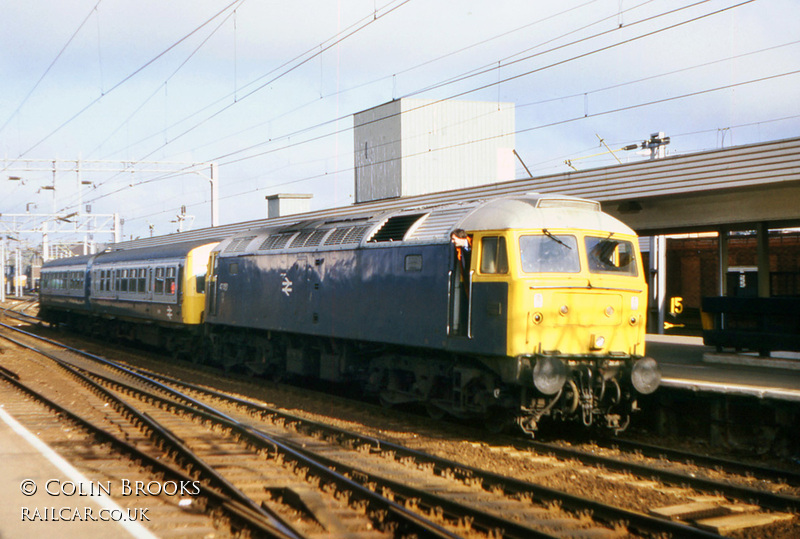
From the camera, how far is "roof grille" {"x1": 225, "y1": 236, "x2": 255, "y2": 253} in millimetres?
17000

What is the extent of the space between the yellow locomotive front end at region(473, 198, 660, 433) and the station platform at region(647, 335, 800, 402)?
41.2 inches

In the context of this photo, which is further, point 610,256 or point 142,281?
point 142,281

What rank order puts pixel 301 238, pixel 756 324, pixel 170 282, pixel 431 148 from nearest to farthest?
1. pixel 756 324
2. pixel 301 238
3. pixel 170 282
4. pixel 431 148

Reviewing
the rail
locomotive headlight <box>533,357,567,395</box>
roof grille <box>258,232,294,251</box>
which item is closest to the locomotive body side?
locomotive headlight <box>533,357,567,395</box>

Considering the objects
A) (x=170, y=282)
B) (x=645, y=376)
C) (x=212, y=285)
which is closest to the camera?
(x=645, y=376)

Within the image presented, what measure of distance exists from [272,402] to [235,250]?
4867mm

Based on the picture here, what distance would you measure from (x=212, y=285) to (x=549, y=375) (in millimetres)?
10996

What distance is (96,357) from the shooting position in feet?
68.9

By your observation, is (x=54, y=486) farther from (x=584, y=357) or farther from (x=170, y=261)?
(x=170, y=261)

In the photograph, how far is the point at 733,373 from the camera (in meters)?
12.5

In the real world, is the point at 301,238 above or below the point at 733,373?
above

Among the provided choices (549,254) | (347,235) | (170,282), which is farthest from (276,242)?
(549,254)

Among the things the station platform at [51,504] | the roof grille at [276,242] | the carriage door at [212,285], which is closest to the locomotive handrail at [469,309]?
the station platform at [51,504]

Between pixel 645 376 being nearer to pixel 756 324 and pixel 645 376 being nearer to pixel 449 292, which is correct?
pixel 449 292
